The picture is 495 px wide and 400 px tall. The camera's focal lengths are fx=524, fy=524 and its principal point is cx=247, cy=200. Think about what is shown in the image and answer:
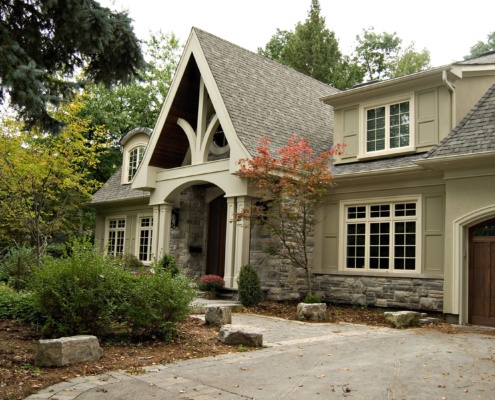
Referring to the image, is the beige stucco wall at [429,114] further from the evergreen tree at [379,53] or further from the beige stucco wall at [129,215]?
the evergreen tree at [379,53]

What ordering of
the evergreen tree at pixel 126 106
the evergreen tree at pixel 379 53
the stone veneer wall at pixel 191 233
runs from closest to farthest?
the stone veneer wall at pixel 191 233
the evergreen tree at pixel 126 106
the evergreen tree at pixel 379 53

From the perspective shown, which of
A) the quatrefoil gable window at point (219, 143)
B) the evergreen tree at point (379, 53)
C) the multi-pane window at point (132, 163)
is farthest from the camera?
the evergreen tree at point (379, 53)

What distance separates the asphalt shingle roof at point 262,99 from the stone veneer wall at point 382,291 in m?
3.97

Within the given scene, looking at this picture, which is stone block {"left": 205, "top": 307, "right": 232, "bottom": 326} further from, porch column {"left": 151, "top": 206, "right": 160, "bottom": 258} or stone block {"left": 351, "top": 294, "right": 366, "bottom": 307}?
porch column {"left": 151, "top": 206, "right": 160, "bottom": 258}

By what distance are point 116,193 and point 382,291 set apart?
39.5 feet

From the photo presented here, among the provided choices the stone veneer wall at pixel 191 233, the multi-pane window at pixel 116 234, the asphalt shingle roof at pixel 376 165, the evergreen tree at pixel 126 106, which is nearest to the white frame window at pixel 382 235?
the asphalt shingle roof at pixel 376 165

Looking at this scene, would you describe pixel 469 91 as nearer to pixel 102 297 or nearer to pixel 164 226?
pixel 164 226

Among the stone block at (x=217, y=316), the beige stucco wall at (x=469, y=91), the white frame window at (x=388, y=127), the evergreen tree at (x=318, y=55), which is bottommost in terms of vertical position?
the stone block at (x=217, y=316)

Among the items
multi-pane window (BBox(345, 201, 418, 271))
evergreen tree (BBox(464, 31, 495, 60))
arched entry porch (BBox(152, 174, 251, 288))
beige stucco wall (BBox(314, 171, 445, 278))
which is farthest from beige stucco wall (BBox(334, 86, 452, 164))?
evergreen tree (BBox(464, 31, 495, 60))

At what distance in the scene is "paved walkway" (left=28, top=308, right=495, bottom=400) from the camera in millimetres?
5199

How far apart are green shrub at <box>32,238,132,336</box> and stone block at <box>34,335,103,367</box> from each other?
2.87 ft

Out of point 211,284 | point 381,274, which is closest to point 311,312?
point 381,274

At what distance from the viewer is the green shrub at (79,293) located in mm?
7133

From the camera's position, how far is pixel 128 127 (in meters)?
29.2
